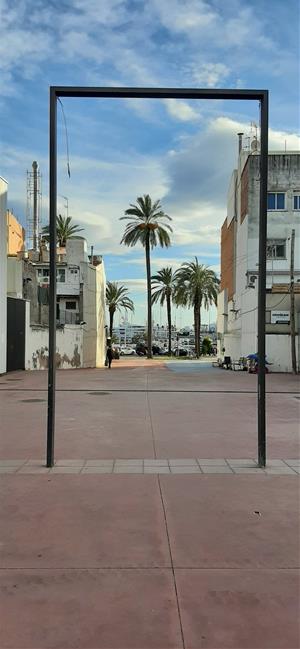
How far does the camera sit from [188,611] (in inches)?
128

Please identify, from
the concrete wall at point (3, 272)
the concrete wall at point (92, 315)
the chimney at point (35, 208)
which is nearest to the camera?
the concrete wall at point (3, 272)

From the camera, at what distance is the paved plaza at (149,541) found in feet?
10.2

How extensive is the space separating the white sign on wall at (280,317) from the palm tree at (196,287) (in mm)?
22502

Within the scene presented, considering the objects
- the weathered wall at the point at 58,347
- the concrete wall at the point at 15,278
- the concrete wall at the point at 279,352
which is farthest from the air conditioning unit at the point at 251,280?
the concrete wall at the point at 15,278

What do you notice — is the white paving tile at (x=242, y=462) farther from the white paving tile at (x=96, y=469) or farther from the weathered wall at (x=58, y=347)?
the weathered wall at (x=58, y=347)

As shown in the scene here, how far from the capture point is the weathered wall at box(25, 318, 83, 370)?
27.3 meters

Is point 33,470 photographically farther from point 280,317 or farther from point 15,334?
point 280,317

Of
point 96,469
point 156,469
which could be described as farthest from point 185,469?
point 96,469

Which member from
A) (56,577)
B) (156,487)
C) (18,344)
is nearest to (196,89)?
(156,487)

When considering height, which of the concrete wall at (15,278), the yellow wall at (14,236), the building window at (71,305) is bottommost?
the building window at (71,305)

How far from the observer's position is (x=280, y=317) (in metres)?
30.7

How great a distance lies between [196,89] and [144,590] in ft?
18.5

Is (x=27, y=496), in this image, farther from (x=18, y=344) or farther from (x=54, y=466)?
(x=18, y=344)

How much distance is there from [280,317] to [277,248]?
16.2 feet
